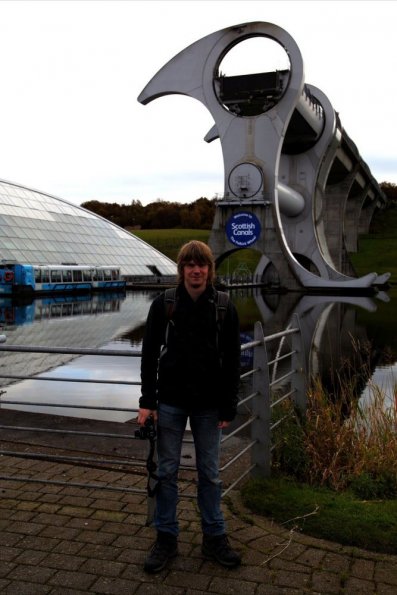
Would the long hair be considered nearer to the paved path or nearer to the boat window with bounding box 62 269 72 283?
the paved path

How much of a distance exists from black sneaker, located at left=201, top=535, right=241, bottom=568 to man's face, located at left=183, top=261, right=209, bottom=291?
1640 millimetres

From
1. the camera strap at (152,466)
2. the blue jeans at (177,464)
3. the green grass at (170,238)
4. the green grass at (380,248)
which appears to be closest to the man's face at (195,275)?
the blue jeans at (177,464)

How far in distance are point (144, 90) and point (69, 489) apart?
158 feet

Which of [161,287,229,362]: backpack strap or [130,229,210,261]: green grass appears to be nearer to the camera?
[161,287,229,362]: backpack strap

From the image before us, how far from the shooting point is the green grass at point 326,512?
434cm

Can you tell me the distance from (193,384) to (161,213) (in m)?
129

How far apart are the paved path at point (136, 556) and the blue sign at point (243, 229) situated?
1675 inches

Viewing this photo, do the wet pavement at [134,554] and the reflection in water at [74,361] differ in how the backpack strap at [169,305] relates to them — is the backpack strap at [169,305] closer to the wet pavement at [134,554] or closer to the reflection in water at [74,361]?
the wet pavement at [134,554]

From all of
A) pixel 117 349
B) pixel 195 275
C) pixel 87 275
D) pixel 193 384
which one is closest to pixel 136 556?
pixel 193 384

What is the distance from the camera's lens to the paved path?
3.67m

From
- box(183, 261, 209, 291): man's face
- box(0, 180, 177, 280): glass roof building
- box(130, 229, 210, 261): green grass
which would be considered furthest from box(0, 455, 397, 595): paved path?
box(130, 229, 210, 261): green grass

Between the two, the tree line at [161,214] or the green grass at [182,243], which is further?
the tree line at [161,214]

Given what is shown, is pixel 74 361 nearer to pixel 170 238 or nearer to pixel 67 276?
pixel 67 276

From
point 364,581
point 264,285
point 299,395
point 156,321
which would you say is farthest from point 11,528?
point 264,285
